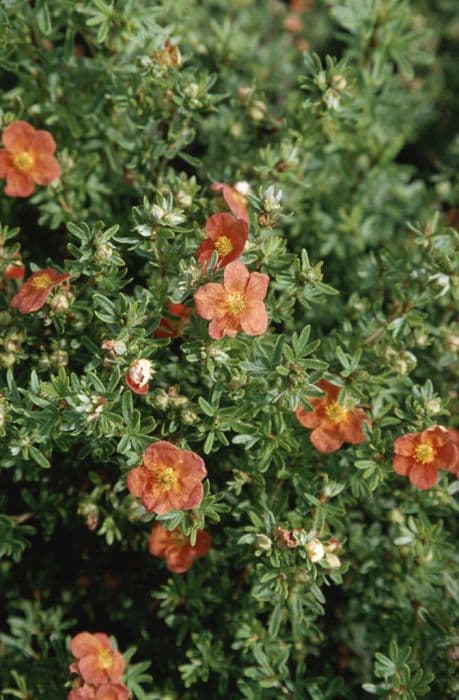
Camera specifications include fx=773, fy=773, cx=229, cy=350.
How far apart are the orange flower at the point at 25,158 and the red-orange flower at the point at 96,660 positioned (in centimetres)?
194

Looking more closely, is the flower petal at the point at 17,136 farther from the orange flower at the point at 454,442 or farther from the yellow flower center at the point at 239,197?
the orange flower at the point at 454,442

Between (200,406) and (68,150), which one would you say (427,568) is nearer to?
(200,406)

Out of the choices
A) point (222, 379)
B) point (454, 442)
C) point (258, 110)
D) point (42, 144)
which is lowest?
point (454, 442)

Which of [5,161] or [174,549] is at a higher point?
[5,161]

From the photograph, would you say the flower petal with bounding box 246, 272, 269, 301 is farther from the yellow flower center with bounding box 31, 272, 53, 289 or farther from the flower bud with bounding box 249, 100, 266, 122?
the flower bud with bounding box 249, 100, 266, 122

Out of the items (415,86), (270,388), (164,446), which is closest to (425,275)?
(270,388)

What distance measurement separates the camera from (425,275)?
10.9 ft

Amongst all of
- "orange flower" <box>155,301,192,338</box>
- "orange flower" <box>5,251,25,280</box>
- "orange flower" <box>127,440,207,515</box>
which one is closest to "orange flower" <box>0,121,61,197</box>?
"orange flower" <box>5,251,25,280</box>

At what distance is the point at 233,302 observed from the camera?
2.73 m

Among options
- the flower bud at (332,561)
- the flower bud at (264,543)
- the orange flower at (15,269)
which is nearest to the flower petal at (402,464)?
the flower bud at (332,561)

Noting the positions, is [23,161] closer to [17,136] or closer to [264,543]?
[17,136]

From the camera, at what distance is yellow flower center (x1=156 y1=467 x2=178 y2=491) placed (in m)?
2.76

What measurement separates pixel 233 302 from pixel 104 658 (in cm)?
154

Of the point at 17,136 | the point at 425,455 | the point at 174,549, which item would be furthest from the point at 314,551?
the point at 17,136
